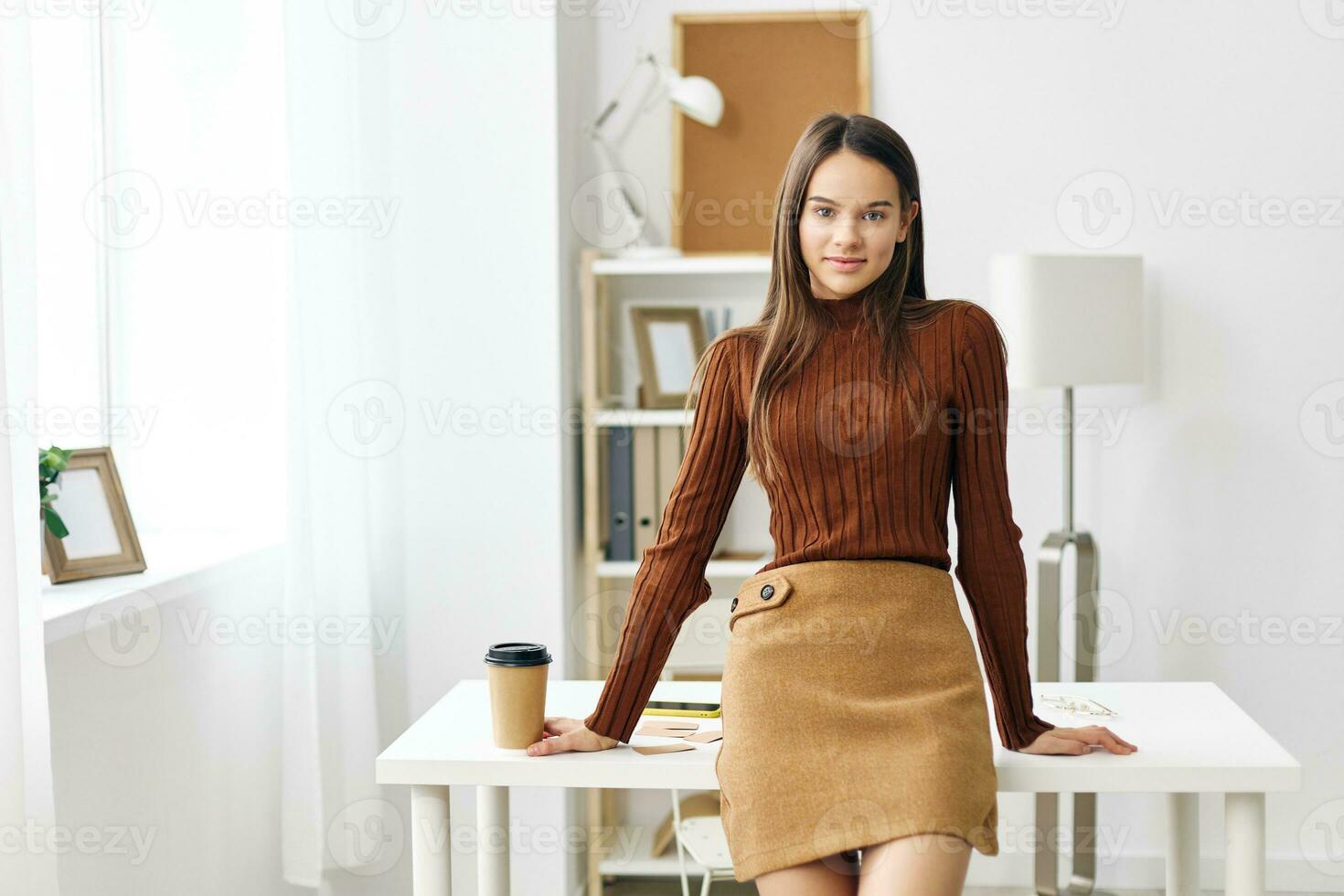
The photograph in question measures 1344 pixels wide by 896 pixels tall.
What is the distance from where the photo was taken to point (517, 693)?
1.57 meters

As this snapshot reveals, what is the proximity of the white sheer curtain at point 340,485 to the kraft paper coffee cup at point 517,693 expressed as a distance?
998 mm

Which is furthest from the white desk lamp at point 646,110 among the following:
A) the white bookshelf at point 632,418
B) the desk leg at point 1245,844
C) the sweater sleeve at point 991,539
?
the desk leg at point 1245,844

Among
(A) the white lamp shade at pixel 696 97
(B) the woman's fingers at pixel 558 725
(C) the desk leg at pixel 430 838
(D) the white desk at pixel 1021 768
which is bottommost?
(C) the desk leg at pixel 430 838

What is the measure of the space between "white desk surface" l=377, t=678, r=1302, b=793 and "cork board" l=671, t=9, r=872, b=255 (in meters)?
1.70

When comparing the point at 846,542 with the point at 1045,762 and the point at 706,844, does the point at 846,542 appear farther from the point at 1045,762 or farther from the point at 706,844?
the point at 706,844

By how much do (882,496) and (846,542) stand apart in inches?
2.8

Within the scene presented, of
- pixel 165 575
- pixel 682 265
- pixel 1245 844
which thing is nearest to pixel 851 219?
pixel 1245 844

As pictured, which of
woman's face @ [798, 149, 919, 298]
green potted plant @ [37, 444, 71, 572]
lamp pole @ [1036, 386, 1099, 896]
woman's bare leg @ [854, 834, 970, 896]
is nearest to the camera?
woman's bare leg @ [854, 834, 970, 896]

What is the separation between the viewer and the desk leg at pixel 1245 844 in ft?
4.97

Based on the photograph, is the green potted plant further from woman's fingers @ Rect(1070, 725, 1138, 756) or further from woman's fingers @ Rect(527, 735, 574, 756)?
woman's fingers @ Rect(1070, 725, 1138, 756)

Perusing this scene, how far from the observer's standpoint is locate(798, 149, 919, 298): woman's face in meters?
1.58

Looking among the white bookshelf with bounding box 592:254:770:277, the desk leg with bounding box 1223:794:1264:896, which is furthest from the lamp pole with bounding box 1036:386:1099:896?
the desk leg with bounding box 1223:794:1264:896

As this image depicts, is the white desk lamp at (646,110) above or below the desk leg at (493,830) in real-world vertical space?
above

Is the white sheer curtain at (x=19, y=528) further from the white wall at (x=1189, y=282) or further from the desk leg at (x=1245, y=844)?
the white wall at (x=1189, y=282)
